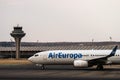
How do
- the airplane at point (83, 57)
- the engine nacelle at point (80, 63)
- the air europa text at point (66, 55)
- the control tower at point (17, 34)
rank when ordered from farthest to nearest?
the control tower at point (17, 34), the air europa text at point (66, 55), the airplane at point (83, 57), the engine nacelle at point (80, 63)

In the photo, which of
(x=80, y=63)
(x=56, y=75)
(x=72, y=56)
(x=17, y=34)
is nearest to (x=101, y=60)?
(x=80, y=63)

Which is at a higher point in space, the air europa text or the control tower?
the control tower

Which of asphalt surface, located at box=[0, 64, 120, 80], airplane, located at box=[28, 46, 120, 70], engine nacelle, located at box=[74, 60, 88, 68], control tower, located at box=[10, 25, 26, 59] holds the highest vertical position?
control tower, located at box=[10, 25, 26, 59]

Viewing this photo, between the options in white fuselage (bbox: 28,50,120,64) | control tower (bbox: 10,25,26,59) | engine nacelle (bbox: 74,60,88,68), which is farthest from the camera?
control tower (bbox: 10,25,26,59)

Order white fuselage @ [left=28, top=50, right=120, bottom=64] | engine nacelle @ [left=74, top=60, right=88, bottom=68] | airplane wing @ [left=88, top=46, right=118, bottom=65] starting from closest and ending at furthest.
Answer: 1. engine nacelle @ [left=74, top=60, right=88, bottom=68]
2. airplane wing @ [left=88, top=46, right=118, bottom=65]
3. white fuselage @ [left=28, top=50, right=120, bottom=64]

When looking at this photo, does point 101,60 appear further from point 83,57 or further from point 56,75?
point 56,75

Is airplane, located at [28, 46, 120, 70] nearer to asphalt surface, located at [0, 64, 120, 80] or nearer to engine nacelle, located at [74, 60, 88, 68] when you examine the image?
engine nacelle, located at [74, 60, 88, 68]

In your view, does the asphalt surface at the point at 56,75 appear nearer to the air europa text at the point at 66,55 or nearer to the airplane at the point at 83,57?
the airplane at the point at 83,57

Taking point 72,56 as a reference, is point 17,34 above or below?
above

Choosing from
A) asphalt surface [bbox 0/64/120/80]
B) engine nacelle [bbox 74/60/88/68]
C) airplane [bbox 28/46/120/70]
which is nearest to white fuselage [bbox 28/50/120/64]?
airplane [bbox 28/46/120/70]

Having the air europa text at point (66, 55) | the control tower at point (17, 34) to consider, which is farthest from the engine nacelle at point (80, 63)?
the control tower at point (17, 34)

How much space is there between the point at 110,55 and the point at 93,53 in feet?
9.73

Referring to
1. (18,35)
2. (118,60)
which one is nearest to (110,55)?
(118,60)

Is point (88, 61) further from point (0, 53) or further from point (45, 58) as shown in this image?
point (0, 53)
